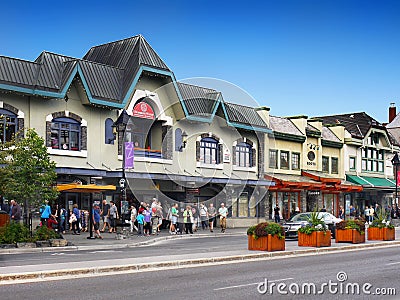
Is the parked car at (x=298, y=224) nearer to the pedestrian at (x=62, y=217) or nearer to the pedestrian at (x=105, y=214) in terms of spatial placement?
the pedestrian at (x=105, y=214)

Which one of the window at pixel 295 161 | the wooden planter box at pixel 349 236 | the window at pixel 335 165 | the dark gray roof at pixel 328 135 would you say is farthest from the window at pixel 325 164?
the wooden planter box at pixel 349 236

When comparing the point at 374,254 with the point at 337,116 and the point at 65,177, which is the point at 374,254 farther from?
the point at 337,116

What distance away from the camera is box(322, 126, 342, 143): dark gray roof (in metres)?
55.6

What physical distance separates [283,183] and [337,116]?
20.9m

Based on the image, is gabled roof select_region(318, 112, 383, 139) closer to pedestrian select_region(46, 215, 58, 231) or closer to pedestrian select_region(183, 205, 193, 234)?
pedestrian select_region(183, 205, 193, 234)

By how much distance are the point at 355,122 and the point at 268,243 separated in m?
42.1

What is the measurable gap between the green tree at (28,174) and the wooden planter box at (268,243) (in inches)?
371

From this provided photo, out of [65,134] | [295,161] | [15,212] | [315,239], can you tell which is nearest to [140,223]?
[65,134]

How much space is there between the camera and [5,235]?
2527 centimetres

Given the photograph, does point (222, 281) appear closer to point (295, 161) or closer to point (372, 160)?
point (295, 161)

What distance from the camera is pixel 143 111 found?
3844 cm

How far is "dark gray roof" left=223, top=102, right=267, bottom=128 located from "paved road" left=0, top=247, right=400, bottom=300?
84.0 ft

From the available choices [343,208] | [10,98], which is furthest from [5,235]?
[343,208]

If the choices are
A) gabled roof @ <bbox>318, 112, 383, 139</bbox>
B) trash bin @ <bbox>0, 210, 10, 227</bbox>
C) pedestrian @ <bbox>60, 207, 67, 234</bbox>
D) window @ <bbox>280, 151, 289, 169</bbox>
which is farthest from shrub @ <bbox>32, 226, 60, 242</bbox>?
gabled roof @ <bbox>318, 112, 383, 139</bbox>
